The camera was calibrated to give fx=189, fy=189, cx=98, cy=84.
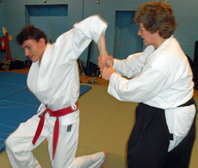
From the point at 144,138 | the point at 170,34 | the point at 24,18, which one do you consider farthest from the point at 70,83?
the point at 24,18

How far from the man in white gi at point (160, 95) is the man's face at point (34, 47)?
647 mm

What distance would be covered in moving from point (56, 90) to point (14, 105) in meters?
2.44

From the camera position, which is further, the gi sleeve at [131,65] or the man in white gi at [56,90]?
the gi sleeve at [131,65]

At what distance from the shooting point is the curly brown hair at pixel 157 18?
4.29 feet

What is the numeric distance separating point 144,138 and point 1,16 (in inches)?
386

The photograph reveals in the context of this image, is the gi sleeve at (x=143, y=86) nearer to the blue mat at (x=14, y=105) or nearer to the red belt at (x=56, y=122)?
the red belt at (x=56, y=122)

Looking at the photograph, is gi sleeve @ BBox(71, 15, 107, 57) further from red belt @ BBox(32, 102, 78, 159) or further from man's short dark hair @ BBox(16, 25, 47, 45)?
red belt @ BBox(32, 102, 78, 159)

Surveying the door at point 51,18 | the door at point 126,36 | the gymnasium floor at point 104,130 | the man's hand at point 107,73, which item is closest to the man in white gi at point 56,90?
the man's hand at point 107,73

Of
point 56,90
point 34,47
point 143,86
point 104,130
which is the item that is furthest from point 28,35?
point 104,130

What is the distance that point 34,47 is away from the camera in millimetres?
1741

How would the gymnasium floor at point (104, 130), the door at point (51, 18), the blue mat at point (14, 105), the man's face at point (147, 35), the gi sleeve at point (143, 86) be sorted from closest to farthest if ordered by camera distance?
the gi sleeve at point (143, 86), the man's face at point (147, 35), the gymnasium floor at point (104, 130), the blue mat at point (14, 105), the door at point (51, 18)

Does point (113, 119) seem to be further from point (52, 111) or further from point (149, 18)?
point (149, 18)

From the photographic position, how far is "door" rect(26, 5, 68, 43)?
334 inches

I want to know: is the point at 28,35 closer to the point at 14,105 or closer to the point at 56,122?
the point at 56,122
